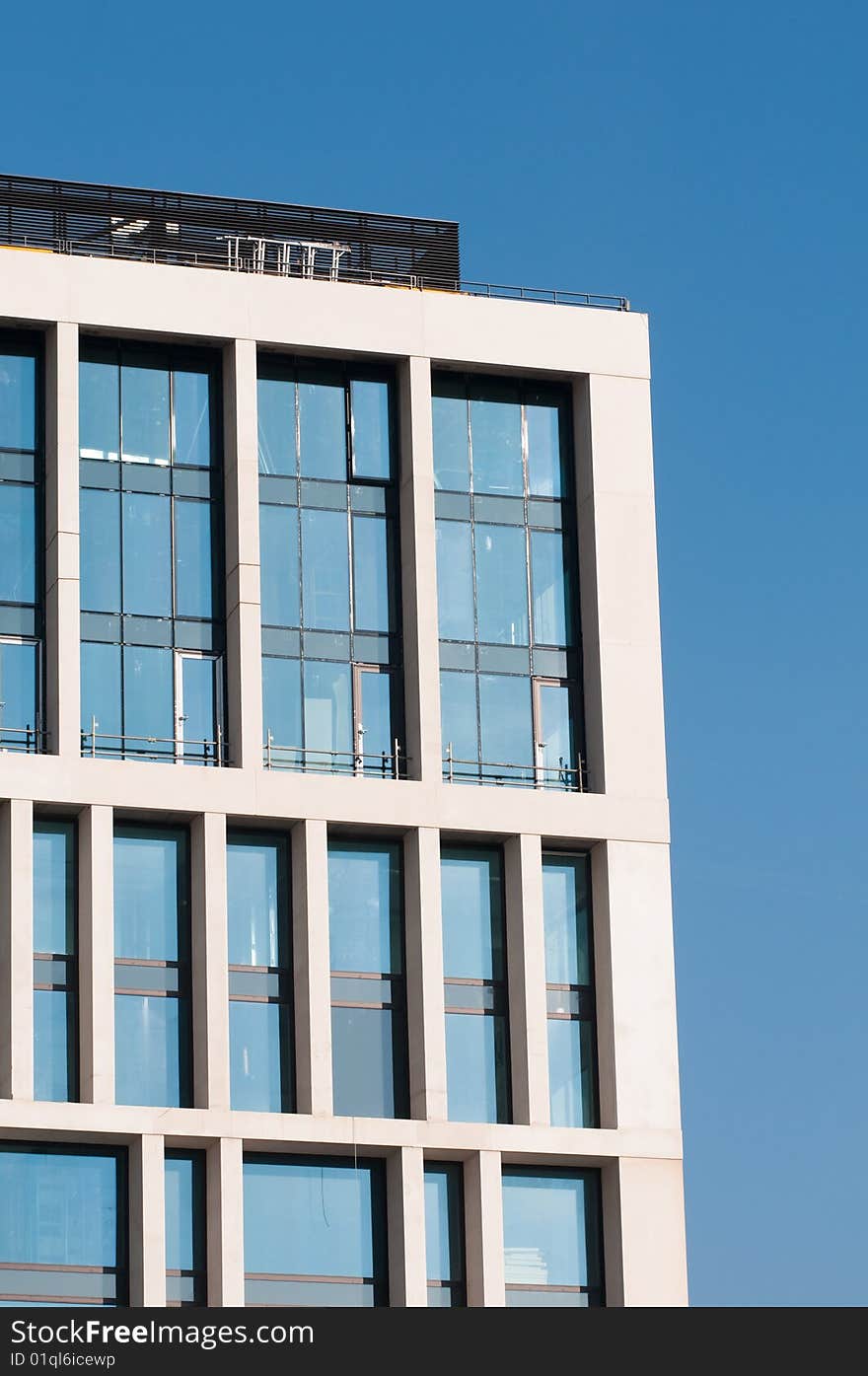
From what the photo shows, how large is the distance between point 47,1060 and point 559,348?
62.5ft

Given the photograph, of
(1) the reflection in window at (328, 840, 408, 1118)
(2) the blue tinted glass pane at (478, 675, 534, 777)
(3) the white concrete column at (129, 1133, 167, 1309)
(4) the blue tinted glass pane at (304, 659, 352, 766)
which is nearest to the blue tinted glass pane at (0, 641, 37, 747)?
(4) the blue tinted glass pane at (304, 659, 352, 766)

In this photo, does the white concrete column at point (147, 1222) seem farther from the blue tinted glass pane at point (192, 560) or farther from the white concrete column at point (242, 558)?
the blue tinted glass pane at point (192, 560)

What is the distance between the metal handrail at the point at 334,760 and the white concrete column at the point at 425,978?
1631mm

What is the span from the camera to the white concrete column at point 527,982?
2557 inches

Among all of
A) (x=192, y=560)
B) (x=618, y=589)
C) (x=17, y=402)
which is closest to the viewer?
(x=17, y=402)

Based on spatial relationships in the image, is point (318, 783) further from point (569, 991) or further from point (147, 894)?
point (569, 991)

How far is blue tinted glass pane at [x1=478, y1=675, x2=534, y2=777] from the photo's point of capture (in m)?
67.9

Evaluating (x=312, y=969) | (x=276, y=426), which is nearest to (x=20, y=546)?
(x=276, y=426)

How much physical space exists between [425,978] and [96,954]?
6.67 m

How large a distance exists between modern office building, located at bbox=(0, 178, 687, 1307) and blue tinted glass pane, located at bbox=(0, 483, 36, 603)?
7 centimetres

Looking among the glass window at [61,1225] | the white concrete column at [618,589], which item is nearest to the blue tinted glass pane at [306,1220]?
the glass window at [61,1225]

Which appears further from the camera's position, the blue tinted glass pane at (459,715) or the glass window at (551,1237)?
the blue tinted glass pane at (459,715)

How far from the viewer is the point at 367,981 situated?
6538 centimetres

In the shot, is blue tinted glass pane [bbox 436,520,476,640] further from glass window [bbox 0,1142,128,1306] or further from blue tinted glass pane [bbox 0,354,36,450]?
glass window [bbox 0,1142,128,1306]
